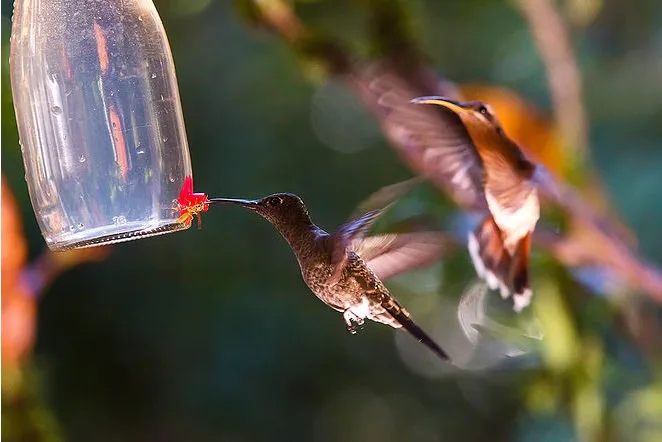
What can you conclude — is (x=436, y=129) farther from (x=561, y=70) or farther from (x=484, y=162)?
(x=561, y=70)

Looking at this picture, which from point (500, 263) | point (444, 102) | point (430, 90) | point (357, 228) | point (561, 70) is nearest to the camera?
point (357, 228)

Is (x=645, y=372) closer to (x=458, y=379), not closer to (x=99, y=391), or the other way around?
(x=458, y=379)

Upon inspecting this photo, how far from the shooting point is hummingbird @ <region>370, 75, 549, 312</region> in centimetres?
69

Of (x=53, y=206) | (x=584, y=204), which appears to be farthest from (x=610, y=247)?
(x=53, y=206)

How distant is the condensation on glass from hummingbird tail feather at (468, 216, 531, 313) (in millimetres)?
290

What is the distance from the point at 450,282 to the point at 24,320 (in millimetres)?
678

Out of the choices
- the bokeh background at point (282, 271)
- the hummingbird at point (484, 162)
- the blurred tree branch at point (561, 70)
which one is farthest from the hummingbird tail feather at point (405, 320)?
the bokeh background at point (282, 271)

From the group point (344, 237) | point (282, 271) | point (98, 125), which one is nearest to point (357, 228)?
point (344, 237)

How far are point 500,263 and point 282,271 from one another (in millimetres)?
1079

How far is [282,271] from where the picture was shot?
1.84 meters

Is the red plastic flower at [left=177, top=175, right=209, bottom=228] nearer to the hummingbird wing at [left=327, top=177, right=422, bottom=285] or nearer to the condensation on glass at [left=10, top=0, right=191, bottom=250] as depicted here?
the condensation on glass at [left=10, top=0, right=191, bottom=250]

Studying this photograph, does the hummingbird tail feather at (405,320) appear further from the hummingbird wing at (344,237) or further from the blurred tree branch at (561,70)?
the blurred tree branch at (561,70)

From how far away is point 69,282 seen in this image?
6.14ft

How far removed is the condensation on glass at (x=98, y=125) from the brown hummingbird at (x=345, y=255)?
3.1 inches
